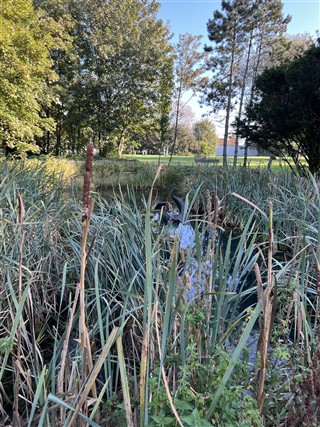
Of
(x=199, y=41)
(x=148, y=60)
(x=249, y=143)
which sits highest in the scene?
(x=199, y=41)

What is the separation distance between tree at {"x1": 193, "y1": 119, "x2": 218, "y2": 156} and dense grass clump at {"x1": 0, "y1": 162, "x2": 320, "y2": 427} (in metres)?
32.6

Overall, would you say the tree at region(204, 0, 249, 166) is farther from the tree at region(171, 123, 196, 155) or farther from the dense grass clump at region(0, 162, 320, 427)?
the tree at region(171, 123, 196, 155)

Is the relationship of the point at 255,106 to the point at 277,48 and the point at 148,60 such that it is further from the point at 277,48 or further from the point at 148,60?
the point at 148,60

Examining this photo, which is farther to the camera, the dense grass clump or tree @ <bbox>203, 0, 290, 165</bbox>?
tree @ <bbox>203, 0, 290, 165</bbox>

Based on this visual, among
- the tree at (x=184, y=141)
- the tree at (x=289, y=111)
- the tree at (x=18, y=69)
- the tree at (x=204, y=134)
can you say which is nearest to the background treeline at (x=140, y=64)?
the tree at (x=289, y=111)

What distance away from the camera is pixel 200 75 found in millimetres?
15188

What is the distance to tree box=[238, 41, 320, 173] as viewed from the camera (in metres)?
5.93

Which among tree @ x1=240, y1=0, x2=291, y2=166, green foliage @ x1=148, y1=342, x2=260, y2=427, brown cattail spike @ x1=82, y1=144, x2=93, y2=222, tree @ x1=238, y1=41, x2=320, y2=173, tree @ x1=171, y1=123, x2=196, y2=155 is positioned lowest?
green foliage @ x1=148, y1=342, x2=260, y2=427

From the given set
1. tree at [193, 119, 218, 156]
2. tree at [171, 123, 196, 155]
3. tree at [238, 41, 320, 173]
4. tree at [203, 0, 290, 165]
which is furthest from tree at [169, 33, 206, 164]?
tree at [193, 119, 218, 156]

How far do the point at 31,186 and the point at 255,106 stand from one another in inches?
250

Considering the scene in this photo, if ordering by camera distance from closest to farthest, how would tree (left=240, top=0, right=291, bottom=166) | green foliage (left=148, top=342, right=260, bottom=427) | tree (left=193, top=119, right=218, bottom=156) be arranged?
green foliage (left=148, top=342, right=260, bottom=427)
tree (left=240, top=0, right=291, bottom=166)
tree (left=193, top=119, right=218, bottom=156)

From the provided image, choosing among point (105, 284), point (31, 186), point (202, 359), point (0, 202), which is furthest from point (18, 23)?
point (202, 359)

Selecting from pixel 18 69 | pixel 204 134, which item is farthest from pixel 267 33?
pixel 204 134

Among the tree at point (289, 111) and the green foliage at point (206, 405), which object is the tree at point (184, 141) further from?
the green foliage at point (206, 405)
